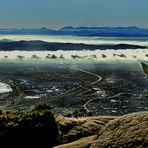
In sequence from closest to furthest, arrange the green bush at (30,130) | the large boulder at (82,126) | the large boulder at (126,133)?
the large boulder at (126,133)
the large boulder at (82,126)
the green bush at (30,130)

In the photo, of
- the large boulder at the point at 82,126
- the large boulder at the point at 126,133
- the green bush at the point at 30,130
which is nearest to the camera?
the large boulder at the point at 126,133

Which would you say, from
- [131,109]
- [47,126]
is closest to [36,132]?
[47,126]

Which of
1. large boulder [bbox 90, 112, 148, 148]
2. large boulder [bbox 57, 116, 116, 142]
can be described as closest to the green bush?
large boulder [bbox 57, 116, 116, 142]

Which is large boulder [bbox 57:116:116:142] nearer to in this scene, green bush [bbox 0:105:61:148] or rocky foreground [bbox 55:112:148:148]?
green bush [bbox 0:105:61:148]

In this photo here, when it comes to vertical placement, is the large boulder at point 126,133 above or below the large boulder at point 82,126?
above

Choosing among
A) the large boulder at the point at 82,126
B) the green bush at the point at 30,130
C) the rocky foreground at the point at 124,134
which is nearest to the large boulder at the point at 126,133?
the rocky foreground at the point at 124,134

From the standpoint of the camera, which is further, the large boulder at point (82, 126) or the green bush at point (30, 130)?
the green bush at point (30, 130)

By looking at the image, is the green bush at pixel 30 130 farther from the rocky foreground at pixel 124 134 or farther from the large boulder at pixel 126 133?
the large boulder at pixel 126 133

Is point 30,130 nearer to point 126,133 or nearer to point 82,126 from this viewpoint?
point 82,126
